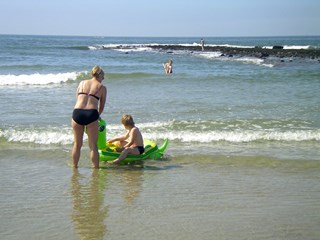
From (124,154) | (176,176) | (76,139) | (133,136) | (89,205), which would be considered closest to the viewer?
(89,205)

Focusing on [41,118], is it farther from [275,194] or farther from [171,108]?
[275,194]

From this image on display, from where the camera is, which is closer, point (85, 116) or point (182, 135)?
point (85, 116)

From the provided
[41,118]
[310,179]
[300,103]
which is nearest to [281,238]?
[310,179]

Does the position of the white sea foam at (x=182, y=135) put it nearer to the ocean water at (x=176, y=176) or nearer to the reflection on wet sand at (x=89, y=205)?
the ocean water at (x=176, y=176)

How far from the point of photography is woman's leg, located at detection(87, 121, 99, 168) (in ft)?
21.4

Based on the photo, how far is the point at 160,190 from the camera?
18.5ft

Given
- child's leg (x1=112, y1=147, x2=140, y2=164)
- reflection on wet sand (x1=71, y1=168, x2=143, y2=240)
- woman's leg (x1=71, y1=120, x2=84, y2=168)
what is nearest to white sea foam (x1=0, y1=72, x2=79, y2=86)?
child's leg (x1=112, y1=147, x2=140, y2=164)

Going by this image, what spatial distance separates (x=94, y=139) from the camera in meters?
6.62

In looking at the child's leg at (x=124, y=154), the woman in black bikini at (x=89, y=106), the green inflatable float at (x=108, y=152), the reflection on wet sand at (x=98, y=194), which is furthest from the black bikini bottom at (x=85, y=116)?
the child's leg at (x=124, y=154)

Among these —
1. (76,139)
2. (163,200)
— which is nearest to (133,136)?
(76,139)

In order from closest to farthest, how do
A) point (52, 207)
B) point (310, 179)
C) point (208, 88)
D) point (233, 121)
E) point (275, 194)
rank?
point (52, 207), point (275, 194), point (310, 179), point (233, 121), point (208, 88)

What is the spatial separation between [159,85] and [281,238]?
45.9ft

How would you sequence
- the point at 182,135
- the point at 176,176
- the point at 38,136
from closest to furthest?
the point at 176,176
the point at 38,136
the point at 182,135

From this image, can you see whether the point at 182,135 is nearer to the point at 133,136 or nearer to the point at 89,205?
the point at 133,136
